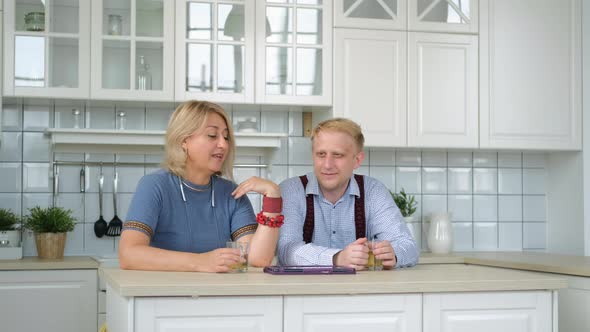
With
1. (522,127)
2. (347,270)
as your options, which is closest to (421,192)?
(522,127)

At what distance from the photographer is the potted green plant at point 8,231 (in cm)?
368

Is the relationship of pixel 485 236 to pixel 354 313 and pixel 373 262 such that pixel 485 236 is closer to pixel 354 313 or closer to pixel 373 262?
pixel 373 262

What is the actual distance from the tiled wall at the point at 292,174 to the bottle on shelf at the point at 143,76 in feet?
0.98

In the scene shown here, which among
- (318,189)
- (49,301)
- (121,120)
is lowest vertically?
(49,301)

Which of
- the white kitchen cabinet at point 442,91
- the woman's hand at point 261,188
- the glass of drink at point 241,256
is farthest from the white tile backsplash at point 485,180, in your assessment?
the glass of drink at point 241,256

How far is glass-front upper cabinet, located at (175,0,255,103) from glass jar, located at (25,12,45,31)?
595 mm

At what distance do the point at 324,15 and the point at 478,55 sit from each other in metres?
0.82

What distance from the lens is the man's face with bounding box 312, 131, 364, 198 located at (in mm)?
2643

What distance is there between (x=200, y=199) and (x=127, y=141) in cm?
139

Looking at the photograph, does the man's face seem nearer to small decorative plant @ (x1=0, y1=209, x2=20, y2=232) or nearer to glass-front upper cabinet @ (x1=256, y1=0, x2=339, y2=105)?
glass-front upper cabinet @ (x1=256, y1=0, x2=339, y2=105)

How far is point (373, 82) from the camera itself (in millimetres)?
4016

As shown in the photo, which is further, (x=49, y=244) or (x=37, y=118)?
(x=37, y=118)

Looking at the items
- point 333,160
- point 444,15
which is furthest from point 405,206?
point 333,160

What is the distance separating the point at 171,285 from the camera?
1.86m
